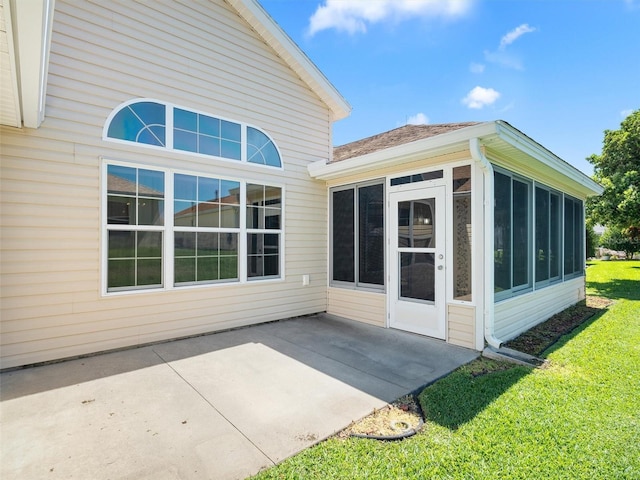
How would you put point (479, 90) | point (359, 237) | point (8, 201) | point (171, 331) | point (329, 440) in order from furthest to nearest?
point (479, 90), point (359, 237), point (171, 331), point (8, 201), point (329, 440)

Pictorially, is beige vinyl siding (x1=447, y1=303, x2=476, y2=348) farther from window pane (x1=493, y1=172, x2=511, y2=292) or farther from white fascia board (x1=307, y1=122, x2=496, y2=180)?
white fascia board (x1=307, y1=122, x2=496, y2=180)

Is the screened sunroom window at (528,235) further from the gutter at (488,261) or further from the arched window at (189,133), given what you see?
the arched window at (189,133)

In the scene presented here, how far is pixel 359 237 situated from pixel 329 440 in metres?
3.97

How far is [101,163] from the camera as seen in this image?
13.6ft

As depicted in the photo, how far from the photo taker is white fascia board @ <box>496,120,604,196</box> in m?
3.86

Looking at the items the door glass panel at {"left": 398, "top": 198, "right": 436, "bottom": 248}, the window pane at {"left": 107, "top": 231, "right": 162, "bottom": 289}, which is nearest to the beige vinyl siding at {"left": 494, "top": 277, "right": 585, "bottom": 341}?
the door glass panel at {"left": 398, "top": 198, "right": 436, "bottom": 248}

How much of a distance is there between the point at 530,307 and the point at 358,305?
2998mm

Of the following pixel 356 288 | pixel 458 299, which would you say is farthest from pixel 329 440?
pixel 356 288

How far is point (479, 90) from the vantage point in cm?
1522

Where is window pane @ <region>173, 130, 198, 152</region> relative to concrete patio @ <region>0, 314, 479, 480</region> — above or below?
above

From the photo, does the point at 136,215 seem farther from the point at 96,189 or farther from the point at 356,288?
the point at 356,288

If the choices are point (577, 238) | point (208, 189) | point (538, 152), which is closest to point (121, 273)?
point (208, 189)

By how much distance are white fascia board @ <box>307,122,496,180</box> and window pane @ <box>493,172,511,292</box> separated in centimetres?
99

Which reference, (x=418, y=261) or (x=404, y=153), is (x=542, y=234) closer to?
(x=418, y=261)
